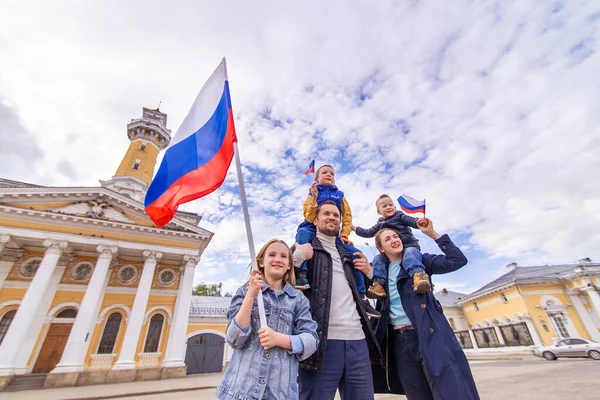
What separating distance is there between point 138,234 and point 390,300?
715 inches

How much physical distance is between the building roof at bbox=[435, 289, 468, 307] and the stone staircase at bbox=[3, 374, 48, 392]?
3902 centimetres

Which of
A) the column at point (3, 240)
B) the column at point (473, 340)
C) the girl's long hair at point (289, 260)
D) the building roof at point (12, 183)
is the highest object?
the building roof at point (12, 183)

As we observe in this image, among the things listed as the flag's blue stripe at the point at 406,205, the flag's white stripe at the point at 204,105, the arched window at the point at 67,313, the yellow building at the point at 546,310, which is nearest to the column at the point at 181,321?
the arched window at the point at 67,313

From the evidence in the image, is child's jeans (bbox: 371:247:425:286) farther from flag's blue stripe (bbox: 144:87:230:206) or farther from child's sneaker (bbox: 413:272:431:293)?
flag's blue stripe (bbox: 144:87:230:206)

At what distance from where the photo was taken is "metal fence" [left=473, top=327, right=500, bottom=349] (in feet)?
74.3

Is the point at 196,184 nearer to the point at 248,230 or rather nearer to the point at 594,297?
the point at 248,230

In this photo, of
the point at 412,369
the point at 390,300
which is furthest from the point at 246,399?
the point at 390,300

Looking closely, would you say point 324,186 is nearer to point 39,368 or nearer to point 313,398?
point 313,398

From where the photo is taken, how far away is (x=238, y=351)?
1909mm

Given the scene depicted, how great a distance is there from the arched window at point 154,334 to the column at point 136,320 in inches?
63.9

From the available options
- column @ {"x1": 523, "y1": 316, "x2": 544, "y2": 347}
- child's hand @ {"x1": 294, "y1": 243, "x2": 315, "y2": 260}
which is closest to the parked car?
column @ {"x1": 523, "y1": 316, "x2": 544, "y2": 347}

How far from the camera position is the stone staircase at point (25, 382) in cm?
1170

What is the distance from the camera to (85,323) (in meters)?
13.3

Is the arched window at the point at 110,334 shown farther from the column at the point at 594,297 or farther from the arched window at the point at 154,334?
the column at the point at 594,297
